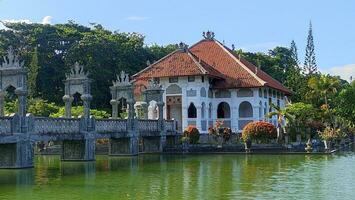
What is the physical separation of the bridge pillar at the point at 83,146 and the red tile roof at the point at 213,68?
16236mm

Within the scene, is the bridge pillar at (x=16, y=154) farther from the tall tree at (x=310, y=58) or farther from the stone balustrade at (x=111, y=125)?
the tall tree at (x=310, y=58)

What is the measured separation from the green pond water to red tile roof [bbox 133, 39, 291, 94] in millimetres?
19101

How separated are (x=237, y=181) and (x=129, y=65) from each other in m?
40.9

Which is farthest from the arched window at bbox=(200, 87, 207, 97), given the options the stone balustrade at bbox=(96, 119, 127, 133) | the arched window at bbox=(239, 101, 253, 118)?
the stone balustrade at bbox=(96, 119, 127, 133)

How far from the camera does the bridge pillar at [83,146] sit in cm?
3278

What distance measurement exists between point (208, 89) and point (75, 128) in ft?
66.6

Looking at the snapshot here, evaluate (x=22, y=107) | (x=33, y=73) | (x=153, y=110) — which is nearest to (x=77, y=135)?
(x=22, y=107)

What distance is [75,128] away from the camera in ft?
105

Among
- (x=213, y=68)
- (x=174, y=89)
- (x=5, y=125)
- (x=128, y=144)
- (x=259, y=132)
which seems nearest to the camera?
(x=5, y=125)

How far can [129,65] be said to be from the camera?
61125 mm

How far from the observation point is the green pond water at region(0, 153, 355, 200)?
17.9 meters

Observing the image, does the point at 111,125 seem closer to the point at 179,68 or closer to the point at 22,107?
the point at 22,107

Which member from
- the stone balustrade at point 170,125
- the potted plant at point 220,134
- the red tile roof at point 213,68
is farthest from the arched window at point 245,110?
the stone balustrade at point 170,125

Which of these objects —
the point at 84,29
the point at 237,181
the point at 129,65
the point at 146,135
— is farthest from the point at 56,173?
the point at 84,29
